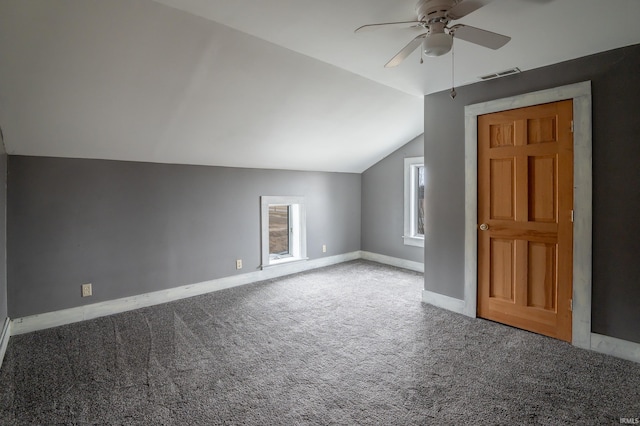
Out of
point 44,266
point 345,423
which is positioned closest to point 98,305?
point 44,266

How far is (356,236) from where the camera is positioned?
6.20 m

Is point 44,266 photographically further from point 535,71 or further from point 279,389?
point 535,71

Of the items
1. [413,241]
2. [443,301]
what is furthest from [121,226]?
[413,241]

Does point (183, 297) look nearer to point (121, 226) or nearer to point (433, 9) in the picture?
point (121, 226)

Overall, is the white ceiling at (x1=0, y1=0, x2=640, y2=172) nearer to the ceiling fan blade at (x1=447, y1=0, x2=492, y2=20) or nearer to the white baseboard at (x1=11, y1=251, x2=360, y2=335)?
the ceiling fan blade at (x1=447, y1=0, x2=492, y2=20)

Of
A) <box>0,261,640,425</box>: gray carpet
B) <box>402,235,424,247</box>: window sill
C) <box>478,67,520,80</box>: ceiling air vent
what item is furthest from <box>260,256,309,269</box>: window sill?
<box>478,67,520,80</box>: ceiling air vent

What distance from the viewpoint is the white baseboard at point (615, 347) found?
2492 millimetres

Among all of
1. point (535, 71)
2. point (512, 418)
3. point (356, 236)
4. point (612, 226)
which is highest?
point (535, 71)

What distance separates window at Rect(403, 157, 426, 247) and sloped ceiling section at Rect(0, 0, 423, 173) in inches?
47.8

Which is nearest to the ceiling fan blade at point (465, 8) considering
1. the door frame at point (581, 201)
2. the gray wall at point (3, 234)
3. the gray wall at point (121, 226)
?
the door frame at point (581, 201)

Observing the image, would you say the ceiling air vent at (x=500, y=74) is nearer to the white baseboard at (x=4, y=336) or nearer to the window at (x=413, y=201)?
the window at (x=413, y=201)

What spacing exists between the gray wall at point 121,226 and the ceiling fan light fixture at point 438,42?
10.3 feet

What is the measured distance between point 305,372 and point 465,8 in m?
2.53

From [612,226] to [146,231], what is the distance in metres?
4.46
